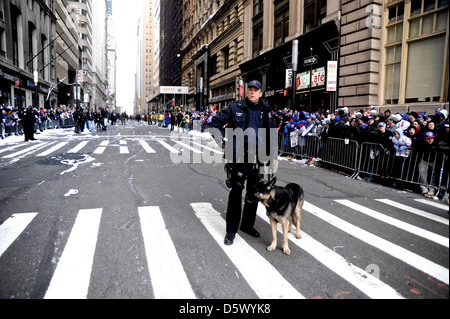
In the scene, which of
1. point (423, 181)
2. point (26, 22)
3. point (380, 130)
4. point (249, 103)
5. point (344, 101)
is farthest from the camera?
point (26, 22)

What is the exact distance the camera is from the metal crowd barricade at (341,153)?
10188mm

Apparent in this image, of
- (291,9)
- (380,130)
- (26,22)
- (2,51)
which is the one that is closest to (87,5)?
(26,22)

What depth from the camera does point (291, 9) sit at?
22.8 m

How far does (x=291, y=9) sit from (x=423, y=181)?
737 inches

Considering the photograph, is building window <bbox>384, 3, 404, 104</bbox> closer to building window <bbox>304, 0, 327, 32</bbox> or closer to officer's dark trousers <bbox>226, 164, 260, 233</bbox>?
building window <bbox>304, 0, 327, 32</bbox>

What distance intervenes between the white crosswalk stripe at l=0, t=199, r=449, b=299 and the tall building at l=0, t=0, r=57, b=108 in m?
29.5

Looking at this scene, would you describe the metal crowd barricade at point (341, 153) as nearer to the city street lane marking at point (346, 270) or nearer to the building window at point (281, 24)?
the city street lane marking at point (346, 270)

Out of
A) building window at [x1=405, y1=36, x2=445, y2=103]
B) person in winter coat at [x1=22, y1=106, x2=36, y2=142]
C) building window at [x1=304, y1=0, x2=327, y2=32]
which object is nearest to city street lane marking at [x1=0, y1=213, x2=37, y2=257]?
building window at [x1=405, y1=36, x2=445, y2=103]

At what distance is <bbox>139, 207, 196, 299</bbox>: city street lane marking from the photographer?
124 inches

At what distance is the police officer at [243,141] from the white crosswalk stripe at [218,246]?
0.51m

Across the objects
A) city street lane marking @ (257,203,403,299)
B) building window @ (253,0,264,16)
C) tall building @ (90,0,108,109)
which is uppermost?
tall building @ (90,0,108,109)

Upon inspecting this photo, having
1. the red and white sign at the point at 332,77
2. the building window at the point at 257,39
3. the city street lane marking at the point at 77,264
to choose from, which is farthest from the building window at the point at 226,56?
the city street lane marking at the point at 77,264

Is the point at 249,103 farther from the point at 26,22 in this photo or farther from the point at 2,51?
the point at 26,22

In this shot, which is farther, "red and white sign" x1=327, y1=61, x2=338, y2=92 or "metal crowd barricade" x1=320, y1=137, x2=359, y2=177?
"red and white sign" x1=327, y1=61, x2=338, y2=92
